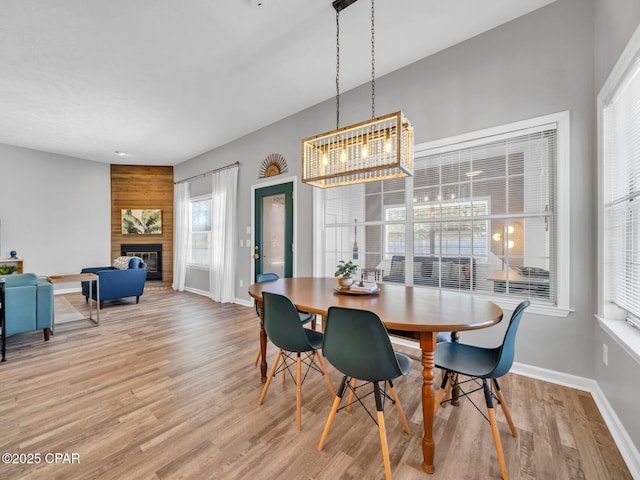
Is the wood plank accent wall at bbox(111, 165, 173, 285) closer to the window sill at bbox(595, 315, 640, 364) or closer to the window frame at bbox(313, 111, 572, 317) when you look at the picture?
the window frame at bbox(313, 111, 572, 317)

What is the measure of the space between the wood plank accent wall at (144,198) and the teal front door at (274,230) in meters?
3.46

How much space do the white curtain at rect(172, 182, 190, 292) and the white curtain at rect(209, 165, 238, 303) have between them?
126cm

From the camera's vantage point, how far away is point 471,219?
9.07 feet

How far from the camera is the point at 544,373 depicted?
2363 mm

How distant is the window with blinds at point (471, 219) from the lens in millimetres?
2438

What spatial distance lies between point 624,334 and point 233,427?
98.2 inches

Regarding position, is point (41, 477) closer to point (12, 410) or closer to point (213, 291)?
point (12, 410)

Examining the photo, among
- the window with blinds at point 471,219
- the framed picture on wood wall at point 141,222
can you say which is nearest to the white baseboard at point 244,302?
the window with blinds at point 471,219

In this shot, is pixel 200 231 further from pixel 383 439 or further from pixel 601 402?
pixel 601 402

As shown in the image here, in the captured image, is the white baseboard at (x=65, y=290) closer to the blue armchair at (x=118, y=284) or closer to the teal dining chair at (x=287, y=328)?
the blue armchair at (x=118, y=284)

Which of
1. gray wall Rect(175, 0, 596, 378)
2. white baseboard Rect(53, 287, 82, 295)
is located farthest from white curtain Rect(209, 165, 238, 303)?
white baseboard Rect(53, 287, 82, 295)

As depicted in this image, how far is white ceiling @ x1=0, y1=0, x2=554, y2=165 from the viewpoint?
7.72 ft

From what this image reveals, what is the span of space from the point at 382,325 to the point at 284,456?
96 centimetres

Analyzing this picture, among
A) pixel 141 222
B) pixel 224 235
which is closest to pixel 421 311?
pixel 224 235
